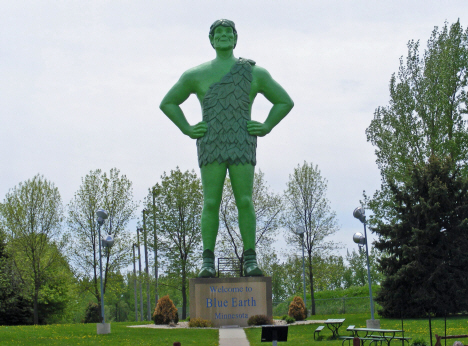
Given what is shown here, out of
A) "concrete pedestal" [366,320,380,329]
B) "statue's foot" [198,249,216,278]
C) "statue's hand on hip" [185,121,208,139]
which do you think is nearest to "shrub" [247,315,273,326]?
"statue's foot" [198,249,216,278]

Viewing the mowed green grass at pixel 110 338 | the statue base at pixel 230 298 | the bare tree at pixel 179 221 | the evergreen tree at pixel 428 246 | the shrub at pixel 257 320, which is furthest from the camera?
the bare tree at pixel 179 221

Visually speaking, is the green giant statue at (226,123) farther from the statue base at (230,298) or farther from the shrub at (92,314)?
the shrub at (92,314)

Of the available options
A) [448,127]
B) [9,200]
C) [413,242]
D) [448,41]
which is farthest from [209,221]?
[9,200]

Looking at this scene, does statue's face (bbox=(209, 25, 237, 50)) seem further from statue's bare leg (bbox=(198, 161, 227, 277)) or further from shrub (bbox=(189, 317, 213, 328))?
shrub (bbox=(189, 317, 213, 328))

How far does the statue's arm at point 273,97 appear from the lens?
49.9 ft

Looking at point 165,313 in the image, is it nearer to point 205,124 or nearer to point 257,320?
point 257,320

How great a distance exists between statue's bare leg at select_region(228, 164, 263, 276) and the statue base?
0.37 metres

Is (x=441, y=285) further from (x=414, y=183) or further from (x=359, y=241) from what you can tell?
(x=359, y=241)

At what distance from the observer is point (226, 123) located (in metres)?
14.8

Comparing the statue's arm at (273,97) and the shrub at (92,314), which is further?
the shrub at (92,314)

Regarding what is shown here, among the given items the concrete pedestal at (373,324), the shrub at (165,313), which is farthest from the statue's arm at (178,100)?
the concrete pedestal at (373,324)

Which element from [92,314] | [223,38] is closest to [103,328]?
[223,38]

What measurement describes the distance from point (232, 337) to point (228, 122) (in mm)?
5642

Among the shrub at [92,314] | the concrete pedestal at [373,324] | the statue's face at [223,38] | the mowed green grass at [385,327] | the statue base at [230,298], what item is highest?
the statue's face at [223,38]
